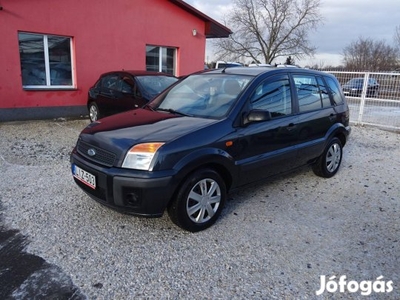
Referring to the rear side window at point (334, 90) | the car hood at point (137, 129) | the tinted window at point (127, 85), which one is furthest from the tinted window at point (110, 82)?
the rear side window at point (334, 90)

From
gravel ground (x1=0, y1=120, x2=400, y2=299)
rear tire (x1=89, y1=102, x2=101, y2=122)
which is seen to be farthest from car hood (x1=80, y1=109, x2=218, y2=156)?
rear tire (x1=89, y1=102, x2=101, y2=122)

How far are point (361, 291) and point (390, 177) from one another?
345cm

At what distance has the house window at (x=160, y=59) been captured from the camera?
11641 millimetres

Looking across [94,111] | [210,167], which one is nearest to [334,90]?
[210,167]

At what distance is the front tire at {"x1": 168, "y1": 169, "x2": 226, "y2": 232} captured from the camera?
3.12m

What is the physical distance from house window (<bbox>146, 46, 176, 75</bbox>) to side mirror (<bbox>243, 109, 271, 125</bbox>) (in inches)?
347

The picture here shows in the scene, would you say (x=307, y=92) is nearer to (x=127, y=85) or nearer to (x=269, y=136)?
(x=269, y=136)

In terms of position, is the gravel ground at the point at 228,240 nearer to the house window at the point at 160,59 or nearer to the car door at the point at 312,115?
the car door at the point at 312,115

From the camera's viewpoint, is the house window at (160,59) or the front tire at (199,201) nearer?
the front tire at (199,201)

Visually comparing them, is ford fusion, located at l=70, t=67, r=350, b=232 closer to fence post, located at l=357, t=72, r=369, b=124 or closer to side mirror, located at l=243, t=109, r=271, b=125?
side mirror, located at l=243, t=109, r=271, b=125

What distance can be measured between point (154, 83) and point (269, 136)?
15.1 ft

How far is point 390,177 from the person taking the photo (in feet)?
17.7

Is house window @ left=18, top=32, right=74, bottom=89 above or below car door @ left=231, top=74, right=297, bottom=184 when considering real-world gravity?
above

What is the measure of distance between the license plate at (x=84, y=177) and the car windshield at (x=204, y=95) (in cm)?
126
